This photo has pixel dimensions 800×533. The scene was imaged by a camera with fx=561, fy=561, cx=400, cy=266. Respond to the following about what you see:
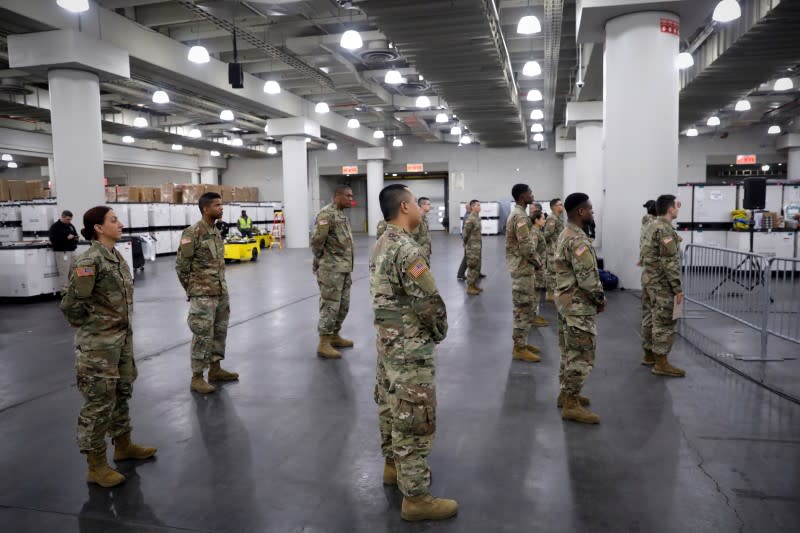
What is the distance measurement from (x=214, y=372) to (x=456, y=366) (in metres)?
2.45

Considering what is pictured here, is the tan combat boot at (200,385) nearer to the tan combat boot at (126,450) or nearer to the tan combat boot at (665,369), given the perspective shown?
the tan combat boot at (126,450)

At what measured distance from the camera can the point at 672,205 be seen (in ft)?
17.9

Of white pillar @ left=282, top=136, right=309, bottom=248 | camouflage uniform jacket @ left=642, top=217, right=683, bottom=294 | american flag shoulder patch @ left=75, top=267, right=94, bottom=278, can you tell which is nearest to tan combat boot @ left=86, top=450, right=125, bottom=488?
american flag shoulder patch @ left=75, top=267, right=94, bottom=278

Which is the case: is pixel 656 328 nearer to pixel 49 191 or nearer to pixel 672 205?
pixel 672 205

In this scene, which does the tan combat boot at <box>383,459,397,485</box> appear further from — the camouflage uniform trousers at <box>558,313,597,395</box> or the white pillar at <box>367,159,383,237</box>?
the white pillar at <box>367,159,383,237</box>

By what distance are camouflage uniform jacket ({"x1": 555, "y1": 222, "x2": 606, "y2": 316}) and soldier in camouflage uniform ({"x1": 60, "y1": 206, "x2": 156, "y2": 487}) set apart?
10.1ft

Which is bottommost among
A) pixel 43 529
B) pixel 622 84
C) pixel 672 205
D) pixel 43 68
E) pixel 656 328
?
pixel 43 529

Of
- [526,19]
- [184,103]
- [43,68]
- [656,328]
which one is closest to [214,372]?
[656,328]

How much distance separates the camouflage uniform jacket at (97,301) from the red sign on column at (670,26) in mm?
9438

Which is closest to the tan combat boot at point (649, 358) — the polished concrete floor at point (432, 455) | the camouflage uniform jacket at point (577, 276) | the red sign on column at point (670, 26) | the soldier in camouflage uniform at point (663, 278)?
the polished concrete floor at point (432, 455)

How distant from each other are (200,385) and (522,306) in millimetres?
3341

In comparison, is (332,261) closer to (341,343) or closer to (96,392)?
(341,343)

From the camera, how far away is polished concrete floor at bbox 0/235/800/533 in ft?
9.91

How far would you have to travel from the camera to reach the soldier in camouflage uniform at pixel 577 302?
163 inches
